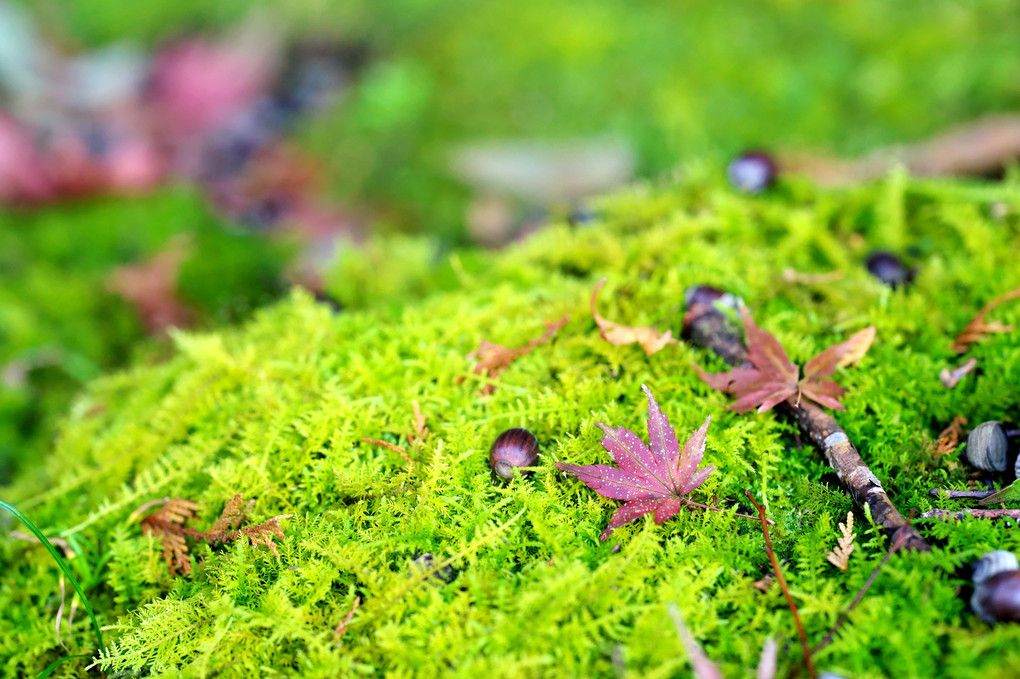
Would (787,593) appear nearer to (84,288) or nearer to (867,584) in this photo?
(867,584)

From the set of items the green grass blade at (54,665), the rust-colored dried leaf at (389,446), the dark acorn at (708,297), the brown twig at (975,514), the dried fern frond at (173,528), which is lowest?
the green grass blade at (54,665)

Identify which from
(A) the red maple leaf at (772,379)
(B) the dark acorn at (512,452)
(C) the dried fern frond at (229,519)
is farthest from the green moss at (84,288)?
(A) the red maple leaf at (772,379)

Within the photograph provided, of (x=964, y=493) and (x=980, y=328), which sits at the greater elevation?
(x=980, y=328)

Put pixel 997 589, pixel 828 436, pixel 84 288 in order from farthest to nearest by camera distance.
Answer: pixel 84 288, pixel 828 436, pixel 997 589

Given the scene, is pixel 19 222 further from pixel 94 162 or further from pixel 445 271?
pixel 445 271

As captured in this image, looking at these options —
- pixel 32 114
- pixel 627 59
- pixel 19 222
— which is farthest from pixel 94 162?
pixel 627 59

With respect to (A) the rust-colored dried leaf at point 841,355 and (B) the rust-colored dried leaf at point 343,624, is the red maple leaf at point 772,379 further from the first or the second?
(B) the rust-colored dried leaf at point 343,624

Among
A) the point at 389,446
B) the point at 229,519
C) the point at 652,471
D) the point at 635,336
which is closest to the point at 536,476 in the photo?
the point at 652,471
